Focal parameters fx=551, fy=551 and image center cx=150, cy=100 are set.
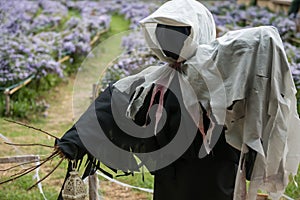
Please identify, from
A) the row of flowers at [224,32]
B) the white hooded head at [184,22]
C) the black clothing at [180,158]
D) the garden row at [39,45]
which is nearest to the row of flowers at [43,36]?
the garden row at [39,45]

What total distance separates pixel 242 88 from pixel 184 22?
400 mm

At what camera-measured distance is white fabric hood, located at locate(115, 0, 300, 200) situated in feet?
7.86

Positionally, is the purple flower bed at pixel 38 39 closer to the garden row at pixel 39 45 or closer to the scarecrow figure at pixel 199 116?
the garden row at pixel 39 45

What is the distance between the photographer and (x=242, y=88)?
240cm

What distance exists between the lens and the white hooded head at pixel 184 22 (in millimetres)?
2516

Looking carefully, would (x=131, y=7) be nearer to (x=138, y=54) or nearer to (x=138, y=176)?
(x=138, y=54)

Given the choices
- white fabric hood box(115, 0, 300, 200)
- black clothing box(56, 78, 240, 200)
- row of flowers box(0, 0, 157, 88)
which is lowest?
row of flowers box(0, 0, 157, 88)

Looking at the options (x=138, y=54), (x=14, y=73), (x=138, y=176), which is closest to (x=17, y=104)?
(x=14, y=73)

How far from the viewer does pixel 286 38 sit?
10109 millimetres

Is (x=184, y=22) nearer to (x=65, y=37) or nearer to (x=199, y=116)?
(x=199, y=116)

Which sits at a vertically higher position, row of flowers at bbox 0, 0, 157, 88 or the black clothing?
the black clothing

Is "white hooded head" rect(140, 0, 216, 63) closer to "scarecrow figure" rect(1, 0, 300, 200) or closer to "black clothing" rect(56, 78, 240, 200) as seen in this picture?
"scarecrow figure" rect(1, 0, 300, 200)

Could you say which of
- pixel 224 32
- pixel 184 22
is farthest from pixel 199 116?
pixel 224 32

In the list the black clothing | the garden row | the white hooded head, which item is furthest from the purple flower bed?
the white hooded head
